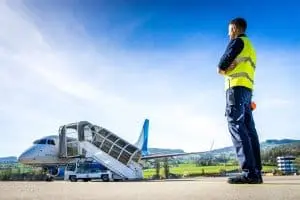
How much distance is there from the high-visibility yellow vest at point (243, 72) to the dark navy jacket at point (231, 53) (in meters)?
0.05

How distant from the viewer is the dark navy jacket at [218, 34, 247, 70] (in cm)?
415

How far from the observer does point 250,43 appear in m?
4.33

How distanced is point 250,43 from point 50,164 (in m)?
25.9

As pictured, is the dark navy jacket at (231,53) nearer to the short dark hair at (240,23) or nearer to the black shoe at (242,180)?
the short dark hair at (240,23)

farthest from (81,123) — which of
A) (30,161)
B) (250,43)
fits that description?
(250,43)

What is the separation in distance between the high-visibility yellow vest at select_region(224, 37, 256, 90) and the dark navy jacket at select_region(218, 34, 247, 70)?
54 mm

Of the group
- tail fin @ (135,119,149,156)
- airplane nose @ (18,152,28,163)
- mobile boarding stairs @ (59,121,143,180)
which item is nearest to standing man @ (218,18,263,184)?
mobile boarding stairs @ (59,121,143,180)

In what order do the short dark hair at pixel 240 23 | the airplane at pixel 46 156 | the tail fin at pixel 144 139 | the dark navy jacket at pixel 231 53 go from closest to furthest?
the dark navy jacket at pixel 231 53 < the short dark hair at pixel 240 23 < the airplane at pixel 46 156 < the tail fin at pixel 144 139

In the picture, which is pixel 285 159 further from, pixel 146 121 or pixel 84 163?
pixel 146 121

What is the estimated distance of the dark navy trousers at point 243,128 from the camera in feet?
12.9

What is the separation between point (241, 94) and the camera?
4102 mm

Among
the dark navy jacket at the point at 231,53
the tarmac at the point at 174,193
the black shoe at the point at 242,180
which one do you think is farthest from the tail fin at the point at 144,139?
the tarmac at the point at 174,193

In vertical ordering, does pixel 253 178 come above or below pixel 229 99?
below

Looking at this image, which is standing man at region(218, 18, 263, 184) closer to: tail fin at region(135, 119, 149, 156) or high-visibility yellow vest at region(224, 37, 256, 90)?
high-visibility yellow vest at region(224, 37, 256, 90)
